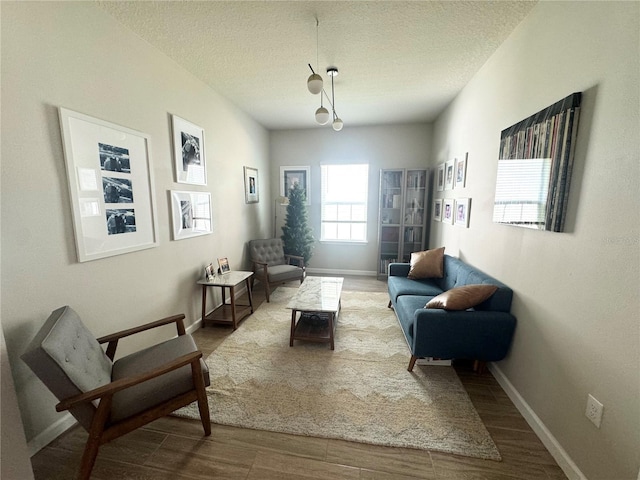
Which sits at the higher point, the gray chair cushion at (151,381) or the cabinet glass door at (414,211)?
the cabinet glass door at (414,211)

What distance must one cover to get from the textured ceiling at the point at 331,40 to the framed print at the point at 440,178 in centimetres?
96

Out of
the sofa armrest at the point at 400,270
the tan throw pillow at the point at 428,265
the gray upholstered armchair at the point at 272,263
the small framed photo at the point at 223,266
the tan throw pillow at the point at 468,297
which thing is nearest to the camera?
the tan throw pillow at the point at 468,297

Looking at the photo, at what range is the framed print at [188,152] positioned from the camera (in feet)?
8.29

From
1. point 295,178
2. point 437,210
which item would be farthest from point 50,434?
point 437,210

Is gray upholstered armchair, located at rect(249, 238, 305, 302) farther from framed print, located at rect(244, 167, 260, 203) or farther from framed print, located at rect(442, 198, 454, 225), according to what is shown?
framed print, located at rect(442, 198, 454, 225)

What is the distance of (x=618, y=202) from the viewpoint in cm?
115

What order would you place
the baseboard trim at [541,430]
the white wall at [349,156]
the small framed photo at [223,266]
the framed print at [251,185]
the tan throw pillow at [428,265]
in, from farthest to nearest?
the white wall at [349,156] → the framed print at [251,185] → the small framed photo at [223,266] → the tan throw pillow at [428,265] → the baseboard trim at [541,430]

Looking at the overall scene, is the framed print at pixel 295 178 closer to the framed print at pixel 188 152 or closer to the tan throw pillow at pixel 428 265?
the framed print at pixel 188 152

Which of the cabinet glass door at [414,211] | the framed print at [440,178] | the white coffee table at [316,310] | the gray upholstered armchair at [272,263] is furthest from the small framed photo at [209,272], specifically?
the framed print at [440,178]

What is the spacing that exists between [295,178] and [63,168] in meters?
3.68

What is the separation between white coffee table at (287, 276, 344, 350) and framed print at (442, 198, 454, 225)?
67.2 inches

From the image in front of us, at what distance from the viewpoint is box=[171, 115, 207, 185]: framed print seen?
2525 millimetres

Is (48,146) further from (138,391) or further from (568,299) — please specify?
(568,299)

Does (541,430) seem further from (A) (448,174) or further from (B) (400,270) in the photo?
(A) (448,174)
